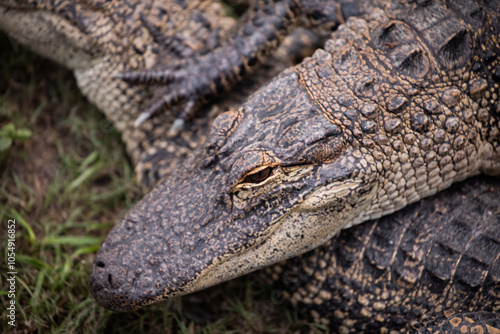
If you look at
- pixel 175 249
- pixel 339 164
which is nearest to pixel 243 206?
pixel 175 249

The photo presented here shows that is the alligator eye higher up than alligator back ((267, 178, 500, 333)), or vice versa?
the alligator eye

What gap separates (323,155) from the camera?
2.17 metres

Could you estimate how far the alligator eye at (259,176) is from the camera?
7.09 ft

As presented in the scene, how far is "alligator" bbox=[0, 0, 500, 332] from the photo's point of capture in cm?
220

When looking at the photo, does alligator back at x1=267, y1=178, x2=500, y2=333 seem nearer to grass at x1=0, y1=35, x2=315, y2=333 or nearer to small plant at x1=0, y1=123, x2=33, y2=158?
grass at x1=0, y1=35, x2=315, y2=333

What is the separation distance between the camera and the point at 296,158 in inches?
84.7

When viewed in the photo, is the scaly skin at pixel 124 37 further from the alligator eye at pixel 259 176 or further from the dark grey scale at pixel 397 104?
the dark grey scale at pixel 397 104

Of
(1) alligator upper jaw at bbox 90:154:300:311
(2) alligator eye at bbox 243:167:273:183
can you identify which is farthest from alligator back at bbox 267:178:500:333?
(2) alligator eye at bbox 243:167:273:183

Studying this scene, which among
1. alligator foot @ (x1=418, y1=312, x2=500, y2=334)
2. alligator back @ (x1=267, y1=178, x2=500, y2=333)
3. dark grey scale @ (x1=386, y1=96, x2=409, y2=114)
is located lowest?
alligator foot @ (x1=418, y1=312, x2=500, y2=334)

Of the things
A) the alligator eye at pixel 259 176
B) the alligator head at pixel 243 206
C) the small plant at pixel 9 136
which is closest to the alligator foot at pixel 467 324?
the alligator head at pixel 243 206

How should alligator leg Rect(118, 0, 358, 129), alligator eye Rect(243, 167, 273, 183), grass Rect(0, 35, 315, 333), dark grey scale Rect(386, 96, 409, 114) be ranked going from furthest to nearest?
1. alligator leg Rect(118, 0, 358, 129)
2. grass Rect(0, 35, 315, 333)
3. dark grey scale Rect(386, 96, 409, 114)
4. alligator eye Rect(243, 167, 273, 183)

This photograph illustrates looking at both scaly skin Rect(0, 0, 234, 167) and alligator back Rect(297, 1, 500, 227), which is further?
scaly skin Rect(0, 0, 234, 167)

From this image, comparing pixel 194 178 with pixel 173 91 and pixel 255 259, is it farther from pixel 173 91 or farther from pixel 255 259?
pixel 173 91

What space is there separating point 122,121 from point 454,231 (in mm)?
2367
